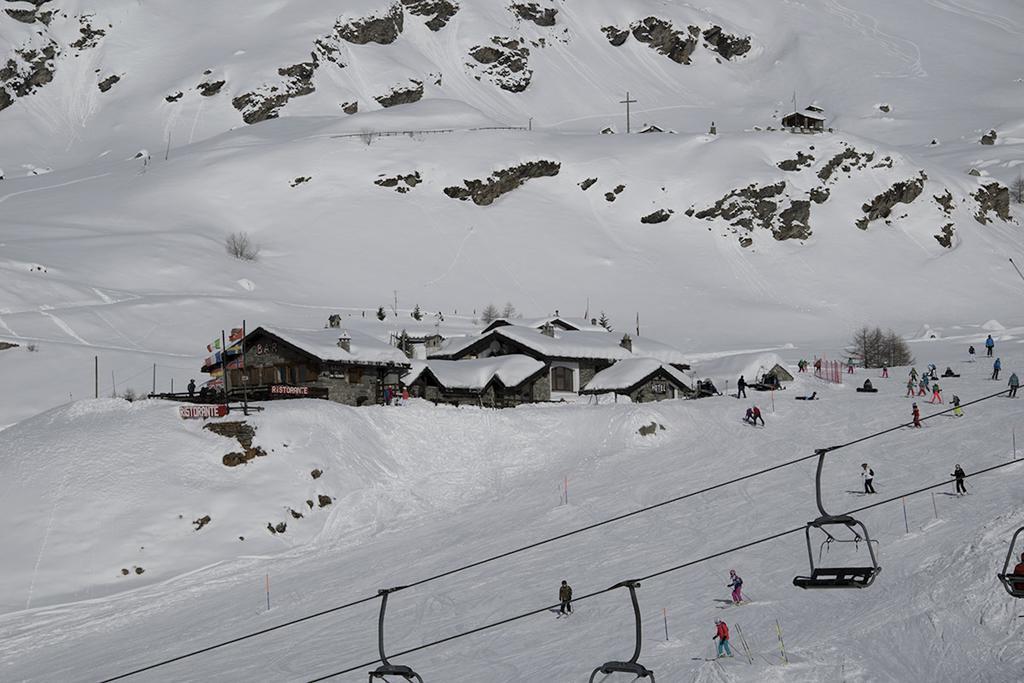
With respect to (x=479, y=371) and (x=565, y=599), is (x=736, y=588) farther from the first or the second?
(x=479, y=371)

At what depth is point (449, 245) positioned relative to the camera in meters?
119

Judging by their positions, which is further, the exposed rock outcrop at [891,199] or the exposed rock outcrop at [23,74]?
the exposed rock outcrop at [23,74]

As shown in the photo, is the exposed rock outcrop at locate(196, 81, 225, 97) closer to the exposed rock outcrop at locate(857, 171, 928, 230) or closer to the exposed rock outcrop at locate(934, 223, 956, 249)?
the exposed rock outcrop at locate(857, 171, 928, 230)

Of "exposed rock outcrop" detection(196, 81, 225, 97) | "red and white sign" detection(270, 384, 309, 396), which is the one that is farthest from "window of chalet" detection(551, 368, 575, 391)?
"exposed rock outcrop" detection(196, 81, 225, 97)

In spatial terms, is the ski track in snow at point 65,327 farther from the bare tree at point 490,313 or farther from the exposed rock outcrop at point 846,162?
the exposed rock outcrop at point 846,162

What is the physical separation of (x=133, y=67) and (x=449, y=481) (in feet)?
547

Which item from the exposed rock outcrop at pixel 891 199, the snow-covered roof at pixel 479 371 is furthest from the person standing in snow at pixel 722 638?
the exposed rock outcrop at pixel 891 199

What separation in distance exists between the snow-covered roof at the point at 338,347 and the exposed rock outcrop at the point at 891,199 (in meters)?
79.1

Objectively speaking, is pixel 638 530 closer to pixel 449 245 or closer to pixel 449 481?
pixel 449 481

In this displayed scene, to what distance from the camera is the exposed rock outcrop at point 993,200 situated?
13338 cm

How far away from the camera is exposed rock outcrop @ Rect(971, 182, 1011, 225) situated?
133 meters

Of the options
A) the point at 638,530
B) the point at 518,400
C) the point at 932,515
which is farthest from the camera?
the point at 518,400

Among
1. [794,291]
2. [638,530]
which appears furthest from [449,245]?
[638,530]

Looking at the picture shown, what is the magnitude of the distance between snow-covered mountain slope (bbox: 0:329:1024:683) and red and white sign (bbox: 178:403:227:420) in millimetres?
452
